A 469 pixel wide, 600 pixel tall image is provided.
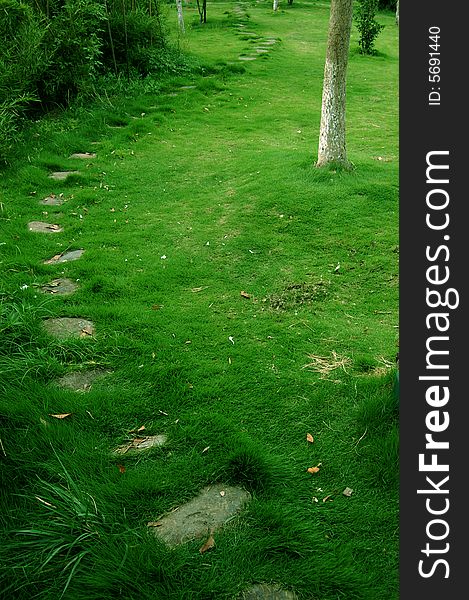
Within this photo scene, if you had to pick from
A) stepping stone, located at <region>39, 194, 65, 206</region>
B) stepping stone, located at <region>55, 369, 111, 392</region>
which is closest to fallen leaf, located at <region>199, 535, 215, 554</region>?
stepping stone, located at <region>55, 369, 111, 392</region>

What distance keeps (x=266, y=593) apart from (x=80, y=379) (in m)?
1.60

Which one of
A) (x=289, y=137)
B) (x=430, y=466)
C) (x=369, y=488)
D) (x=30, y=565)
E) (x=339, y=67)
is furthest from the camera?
(x=289, y=137)

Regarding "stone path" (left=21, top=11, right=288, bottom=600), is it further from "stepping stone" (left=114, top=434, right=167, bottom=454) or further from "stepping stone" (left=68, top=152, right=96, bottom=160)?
"stepping stone" (left=68, top=152, right=96, bottom=160)

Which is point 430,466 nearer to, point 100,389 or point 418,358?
point 418,358

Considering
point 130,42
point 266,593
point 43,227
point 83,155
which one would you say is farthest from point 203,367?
point 130,42

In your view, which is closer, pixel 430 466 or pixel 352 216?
pixel 430 466

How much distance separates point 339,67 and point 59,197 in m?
3.06

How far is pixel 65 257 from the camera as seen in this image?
15.2ft

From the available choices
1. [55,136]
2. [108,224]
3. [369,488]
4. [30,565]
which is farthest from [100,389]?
[55,136]

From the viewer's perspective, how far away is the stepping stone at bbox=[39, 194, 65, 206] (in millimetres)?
5736

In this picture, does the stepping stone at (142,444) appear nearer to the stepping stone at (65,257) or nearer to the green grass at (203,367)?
the green grass at (203,367)

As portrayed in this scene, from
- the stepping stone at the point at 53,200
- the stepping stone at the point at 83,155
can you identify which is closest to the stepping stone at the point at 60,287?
the stepping stone at the point at 53,200

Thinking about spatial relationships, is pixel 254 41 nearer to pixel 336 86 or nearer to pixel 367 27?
pixel 367 27

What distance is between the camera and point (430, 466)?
107 centimetres
